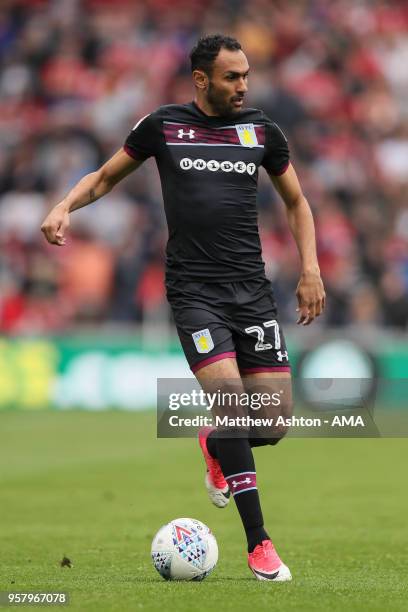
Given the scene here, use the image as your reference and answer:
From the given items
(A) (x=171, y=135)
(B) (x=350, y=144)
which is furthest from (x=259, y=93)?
(A) (x=171, y=135)

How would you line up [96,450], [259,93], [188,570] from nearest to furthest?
1. [188,570]
2. [96,450]
3. [259,93]

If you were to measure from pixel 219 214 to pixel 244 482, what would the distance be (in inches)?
53.1

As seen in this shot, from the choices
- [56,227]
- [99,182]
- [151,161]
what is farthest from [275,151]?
[151,161]

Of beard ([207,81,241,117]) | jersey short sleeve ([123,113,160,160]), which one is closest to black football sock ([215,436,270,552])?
jersey short sleeve ([123,113,160,160])

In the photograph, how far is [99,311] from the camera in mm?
18422

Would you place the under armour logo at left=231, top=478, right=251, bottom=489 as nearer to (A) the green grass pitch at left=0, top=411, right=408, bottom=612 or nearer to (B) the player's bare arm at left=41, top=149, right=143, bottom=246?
(A) the green grass pitch at left=0, top=411, right=408, bottom=612

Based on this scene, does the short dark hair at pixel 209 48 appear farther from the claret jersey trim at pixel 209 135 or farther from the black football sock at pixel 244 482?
the black football sock at pixel 244 482

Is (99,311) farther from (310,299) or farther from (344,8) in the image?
(310,299)

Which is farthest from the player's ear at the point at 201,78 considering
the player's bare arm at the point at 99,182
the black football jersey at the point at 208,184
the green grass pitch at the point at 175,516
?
the green grass pitch at the point at 175,516

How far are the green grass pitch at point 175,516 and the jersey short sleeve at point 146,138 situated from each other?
7.07 ft

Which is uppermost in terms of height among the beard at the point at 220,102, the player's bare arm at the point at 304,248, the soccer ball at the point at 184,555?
the beard at the point at 220,102

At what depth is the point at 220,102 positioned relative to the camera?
21.9 feet

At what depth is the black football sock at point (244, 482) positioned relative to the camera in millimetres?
6352

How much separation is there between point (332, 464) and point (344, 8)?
11.1 metres
